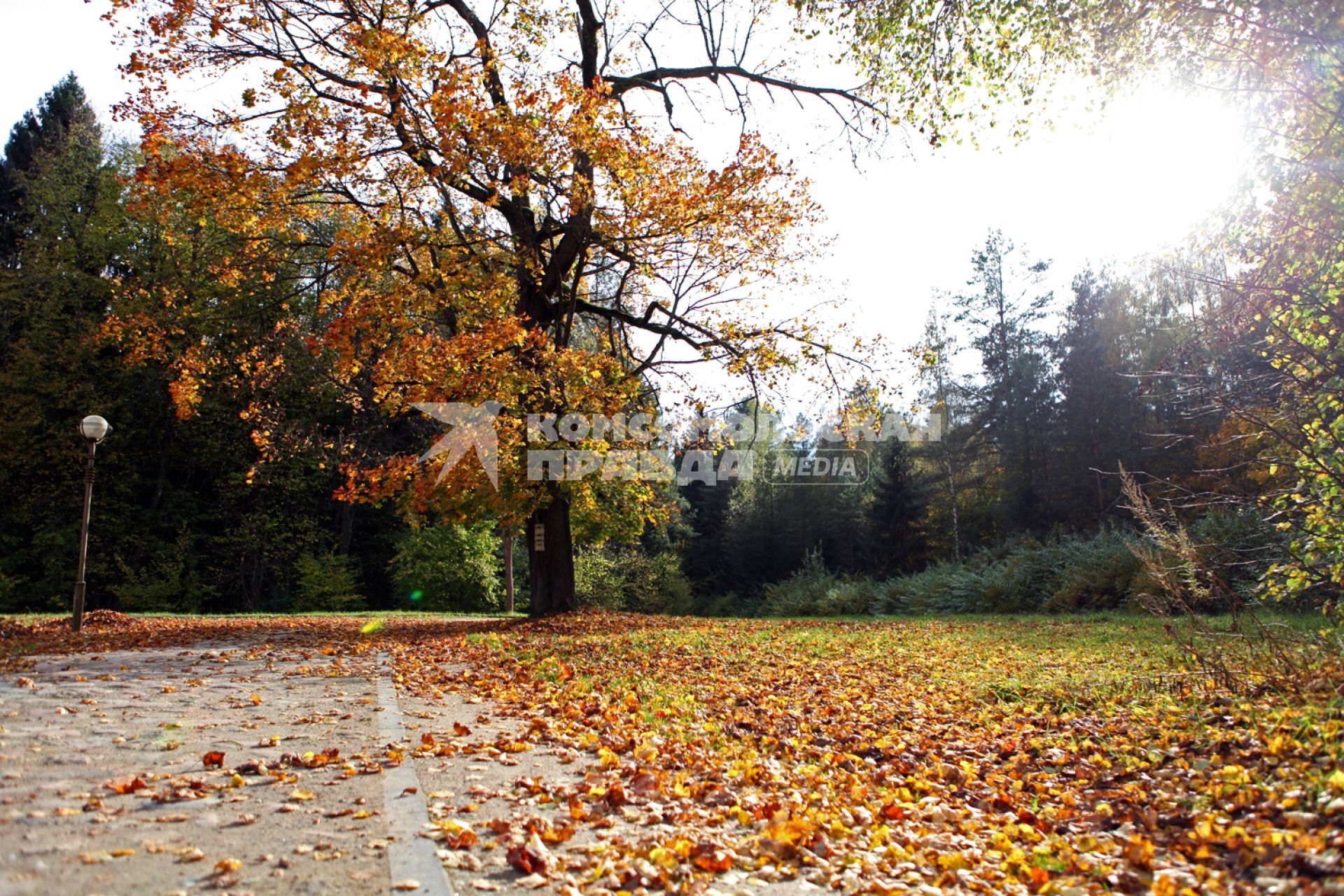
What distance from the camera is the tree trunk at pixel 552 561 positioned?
15484 millimetres

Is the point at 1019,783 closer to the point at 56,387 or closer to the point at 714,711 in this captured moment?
the point at 714,711

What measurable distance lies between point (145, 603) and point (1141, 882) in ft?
99.3

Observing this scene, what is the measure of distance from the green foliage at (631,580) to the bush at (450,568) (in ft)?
12.2

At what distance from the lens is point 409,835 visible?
3641mm

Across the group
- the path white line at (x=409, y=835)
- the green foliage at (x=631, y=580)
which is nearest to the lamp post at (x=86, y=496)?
the path white line at (x=409, y=835)

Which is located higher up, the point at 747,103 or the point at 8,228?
the point at 8,228

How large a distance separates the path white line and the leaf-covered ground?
0.19 metres

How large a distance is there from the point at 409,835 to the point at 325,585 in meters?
26.5

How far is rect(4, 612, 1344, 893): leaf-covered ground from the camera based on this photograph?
3.43 metres

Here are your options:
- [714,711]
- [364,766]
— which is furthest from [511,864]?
[714,711]

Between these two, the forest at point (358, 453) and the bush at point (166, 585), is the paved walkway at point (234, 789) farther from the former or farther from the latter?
the bush at point (166, 585)

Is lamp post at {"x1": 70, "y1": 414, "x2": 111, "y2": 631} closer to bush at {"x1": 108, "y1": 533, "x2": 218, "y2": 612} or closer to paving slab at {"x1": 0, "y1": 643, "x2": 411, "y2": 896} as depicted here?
paving slab at {"x1": 0, "y1": 643, "x2": 411, "y2": 896}

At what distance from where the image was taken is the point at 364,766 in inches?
186

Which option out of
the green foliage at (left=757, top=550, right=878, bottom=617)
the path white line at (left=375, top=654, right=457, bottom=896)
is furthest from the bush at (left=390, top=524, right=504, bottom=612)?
the path white line at (left=375, top=654, right=457, bottom=896)
